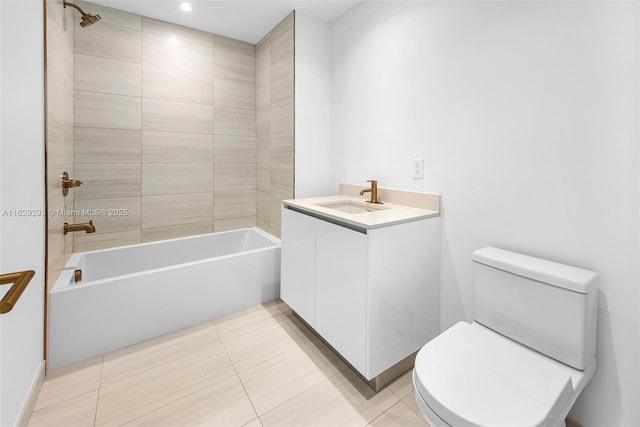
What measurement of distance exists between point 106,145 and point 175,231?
0.87 metres

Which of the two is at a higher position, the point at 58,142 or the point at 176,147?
the point at 176,147

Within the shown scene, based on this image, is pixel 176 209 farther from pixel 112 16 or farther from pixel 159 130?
pixel 112 16

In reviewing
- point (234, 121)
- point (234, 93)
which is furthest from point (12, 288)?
point (234, 93)

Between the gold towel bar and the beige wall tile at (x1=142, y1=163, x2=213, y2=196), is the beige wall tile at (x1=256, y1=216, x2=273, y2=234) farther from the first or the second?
the gold towel bar

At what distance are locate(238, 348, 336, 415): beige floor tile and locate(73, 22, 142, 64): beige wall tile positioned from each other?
2528mm

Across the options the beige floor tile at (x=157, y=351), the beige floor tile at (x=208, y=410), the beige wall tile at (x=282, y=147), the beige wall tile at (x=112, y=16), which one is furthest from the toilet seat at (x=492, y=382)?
the beige wall tile at (x=112, y=16)

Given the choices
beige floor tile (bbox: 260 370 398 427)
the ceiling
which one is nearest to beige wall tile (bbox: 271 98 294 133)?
the ceiling

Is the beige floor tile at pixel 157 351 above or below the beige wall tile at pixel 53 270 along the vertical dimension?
below

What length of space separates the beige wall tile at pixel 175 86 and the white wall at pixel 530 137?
5.31 feet

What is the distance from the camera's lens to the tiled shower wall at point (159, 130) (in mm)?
2303

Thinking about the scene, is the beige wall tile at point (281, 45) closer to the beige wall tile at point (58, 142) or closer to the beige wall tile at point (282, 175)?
the beige wall tile at point (282, 175)

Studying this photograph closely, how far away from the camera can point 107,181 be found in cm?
239

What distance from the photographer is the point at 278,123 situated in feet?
8.60

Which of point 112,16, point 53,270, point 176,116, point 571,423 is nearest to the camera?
point 571,423
